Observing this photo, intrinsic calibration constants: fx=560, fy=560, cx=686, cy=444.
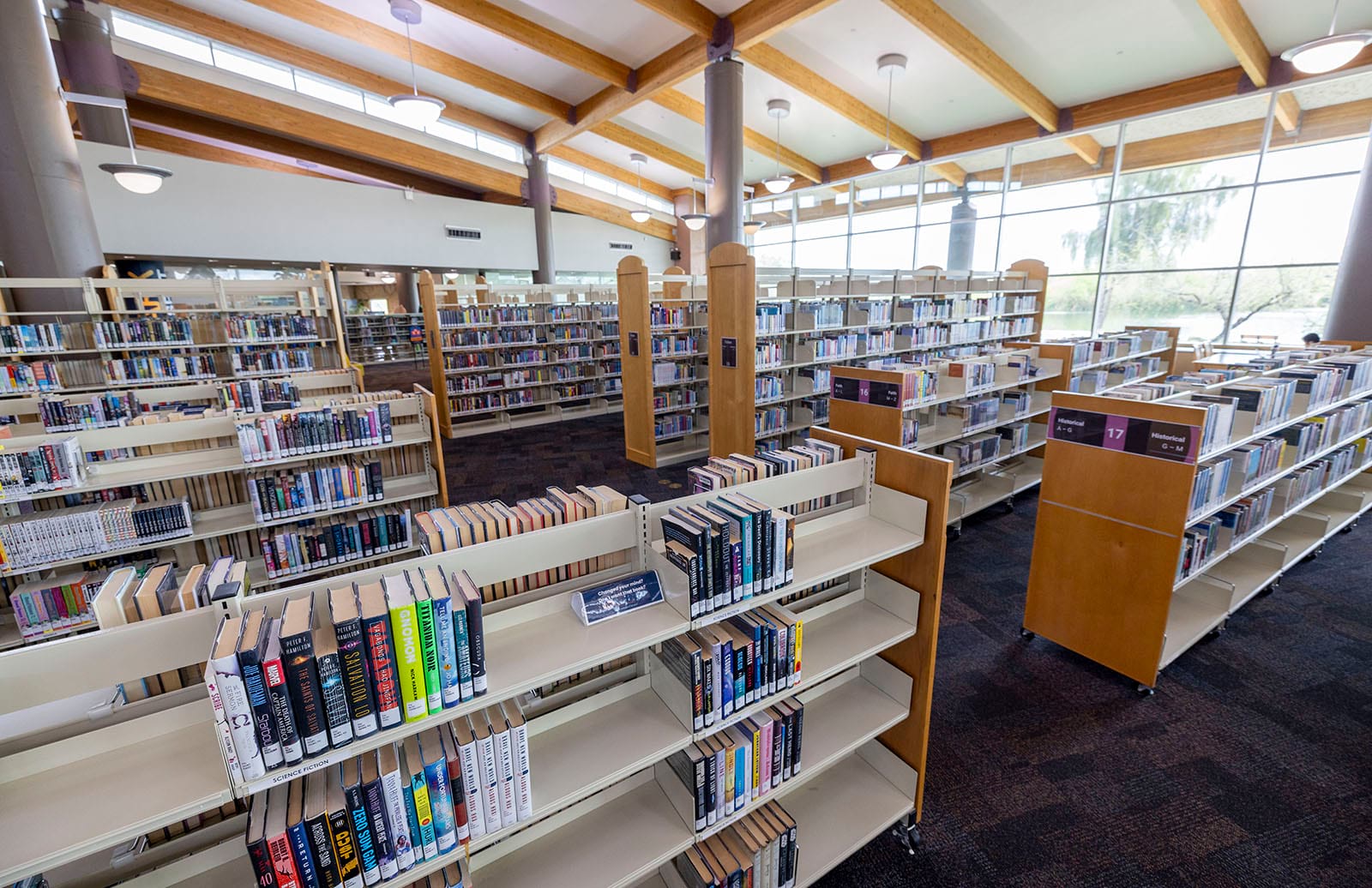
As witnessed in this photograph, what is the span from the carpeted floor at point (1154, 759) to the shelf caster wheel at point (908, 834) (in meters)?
0.03

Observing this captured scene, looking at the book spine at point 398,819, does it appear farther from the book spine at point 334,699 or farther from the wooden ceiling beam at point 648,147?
the wooden ceiling beam at point 648,147

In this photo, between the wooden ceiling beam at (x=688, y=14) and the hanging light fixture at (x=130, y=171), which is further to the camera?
the wooden ceiling beam at (x=688, y=14)

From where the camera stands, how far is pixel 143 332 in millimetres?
5836

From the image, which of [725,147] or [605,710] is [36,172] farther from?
[605,710]

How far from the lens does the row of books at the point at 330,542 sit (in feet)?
11.4

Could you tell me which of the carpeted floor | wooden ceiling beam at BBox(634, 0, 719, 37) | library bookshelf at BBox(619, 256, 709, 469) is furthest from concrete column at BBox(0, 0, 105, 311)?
the carpeted floor

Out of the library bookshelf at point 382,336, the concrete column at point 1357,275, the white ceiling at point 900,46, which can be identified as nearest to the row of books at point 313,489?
the white ceiling at point 900,46

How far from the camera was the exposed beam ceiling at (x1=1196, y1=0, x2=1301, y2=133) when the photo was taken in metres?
5.74

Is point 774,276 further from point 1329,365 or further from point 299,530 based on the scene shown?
point 299,530

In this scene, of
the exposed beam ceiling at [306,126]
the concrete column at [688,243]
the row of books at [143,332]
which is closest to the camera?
the row of books at [143,332]

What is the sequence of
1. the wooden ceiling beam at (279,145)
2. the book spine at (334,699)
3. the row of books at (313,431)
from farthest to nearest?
1. the wooden ceiling beam at (279,145)
2. the row of books at (313,431)
3. the book spine at (334,699)

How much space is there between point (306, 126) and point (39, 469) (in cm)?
1003

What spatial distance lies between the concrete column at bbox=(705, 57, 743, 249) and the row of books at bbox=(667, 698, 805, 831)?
6.42 meters

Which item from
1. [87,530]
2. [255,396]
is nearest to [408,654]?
[87,530]
